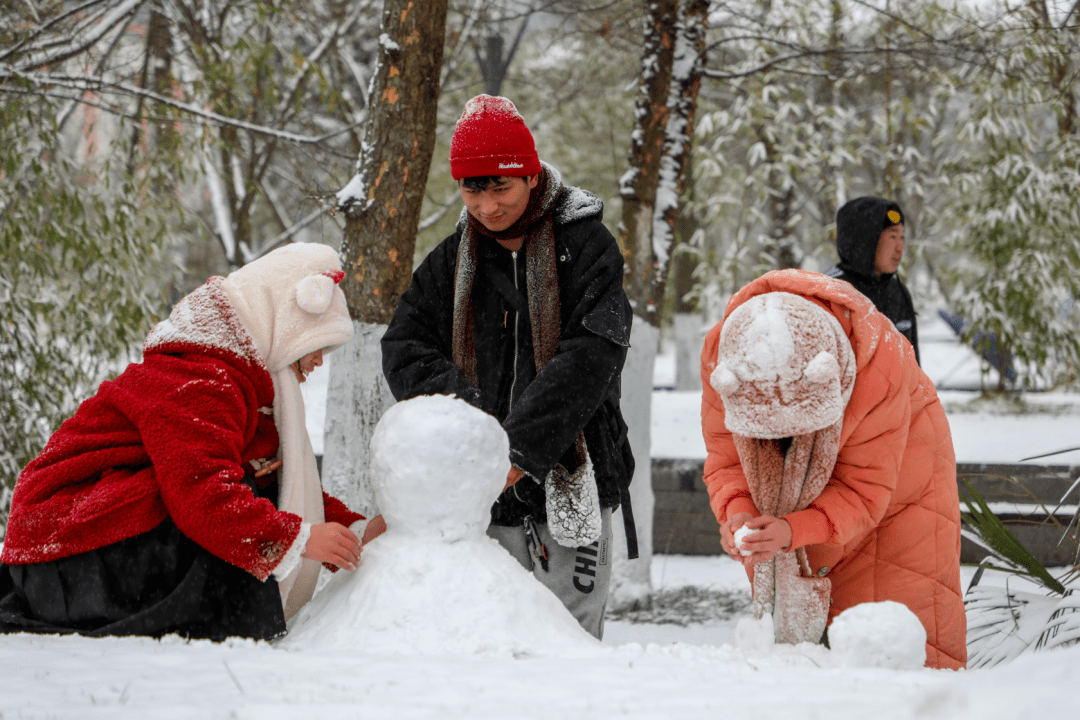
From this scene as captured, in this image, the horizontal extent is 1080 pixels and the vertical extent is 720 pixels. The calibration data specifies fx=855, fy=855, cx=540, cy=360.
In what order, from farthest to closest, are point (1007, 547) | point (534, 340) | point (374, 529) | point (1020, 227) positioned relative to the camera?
point (1020, 227)
point (1007, 547)
point (534, 340)
point (374, 529)

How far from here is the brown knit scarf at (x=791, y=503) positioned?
2090mm

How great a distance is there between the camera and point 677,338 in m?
14.3

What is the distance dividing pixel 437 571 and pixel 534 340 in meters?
0.75

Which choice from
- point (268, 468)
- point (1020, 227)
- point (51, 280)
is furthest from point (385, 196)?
point (1020, 227)

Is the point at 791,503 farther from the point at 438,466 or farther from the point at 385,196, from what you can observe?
the point at 385,196

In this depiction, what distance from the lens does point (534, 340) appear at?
240 centimetres

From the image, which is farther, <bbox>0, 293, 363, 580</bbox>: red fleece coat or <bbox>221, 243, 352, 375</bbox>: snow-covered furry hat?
<bbox>221, 243, 352, 375</bbox>: snow-covered furry hat

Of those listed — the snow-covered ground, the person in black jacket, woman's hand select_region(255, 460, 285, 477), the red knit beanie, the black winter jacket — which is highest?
the red knit beanie

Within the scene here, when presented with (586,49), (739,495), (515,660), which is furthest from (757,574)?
(586,49)

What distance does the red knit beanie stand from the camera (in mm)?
2338

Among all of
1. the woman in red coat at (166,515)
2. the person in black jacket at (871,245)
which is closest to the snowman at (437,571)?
the woman in red coat at (166,515)

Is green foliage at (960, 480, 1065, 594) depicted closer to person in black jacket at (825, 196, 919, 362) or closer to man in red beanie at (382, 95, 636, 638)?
man in red beanie at (382, 95, 636, 638)

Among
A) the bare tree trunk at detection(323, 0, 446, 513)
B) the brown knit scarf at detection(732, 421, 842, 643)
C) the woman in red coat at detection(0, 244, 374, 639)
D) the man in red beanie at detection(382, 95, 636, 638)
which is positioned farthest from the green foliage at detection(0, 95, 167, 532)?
the brown knit scarf at detection(732, 421, 842, 643)

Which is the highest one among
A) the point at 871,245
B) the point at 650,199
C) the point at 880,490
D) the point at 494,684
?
the point at 650,199
